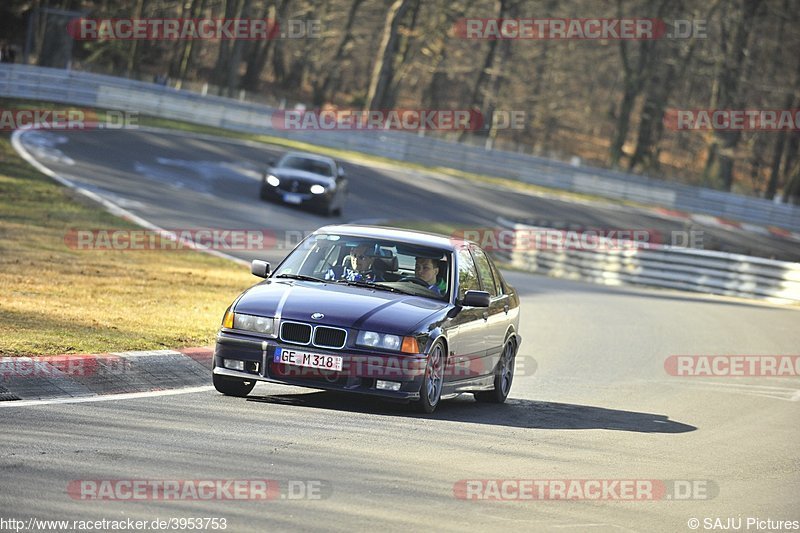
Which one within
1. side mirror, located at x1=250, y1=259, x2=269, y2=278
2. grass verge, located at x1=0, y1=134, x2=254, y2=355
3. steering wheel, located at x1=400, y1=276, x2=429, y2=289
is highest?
steering wheel, located at x1=400, y1=276, x2=429, y2=289

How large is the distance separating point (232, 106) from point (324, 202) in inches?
645

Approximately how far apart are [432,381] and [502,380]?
189 centimetres

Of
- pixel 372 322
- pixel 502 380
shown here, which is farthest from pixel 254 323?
pixel 502 380

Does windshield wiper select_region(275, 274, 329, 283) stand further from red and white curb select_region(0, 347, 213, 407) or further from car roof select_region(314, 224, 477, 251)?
red and white curb select_region(0, 347, 213, 407)

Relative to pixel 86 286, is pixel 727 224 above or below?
below

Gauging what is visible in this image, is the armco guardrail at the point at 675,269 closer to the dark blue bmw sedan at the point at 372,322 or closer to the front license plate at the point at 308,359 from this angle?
the dark blue bmw sedan at the point at 372,322

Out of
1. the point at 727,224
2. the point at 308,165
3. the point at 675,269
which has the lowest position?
the point at 727,224

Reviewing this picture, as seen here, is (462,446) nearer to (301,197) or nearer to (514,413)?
(514,413)

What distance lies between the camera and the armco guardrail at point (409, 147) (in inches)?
1667

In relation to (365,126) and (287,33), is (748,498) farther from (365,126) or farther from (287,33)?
(287,33)

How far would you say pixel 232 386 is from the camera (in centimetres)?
1031

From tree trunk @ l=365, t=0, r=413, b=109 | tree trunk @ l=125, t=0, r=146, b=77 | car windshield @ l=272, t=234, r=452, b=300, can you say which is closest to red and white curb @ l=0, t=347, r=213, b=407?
car windshield @ l=272, t=234, r=452, b=300

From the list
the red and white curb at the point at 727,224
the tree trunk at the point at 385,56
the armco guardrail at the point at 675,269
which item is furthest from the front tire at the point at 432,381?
the tree trunk at the point at 385,56

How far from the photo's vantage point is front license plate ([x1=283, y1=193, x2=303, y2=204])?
3254cm
